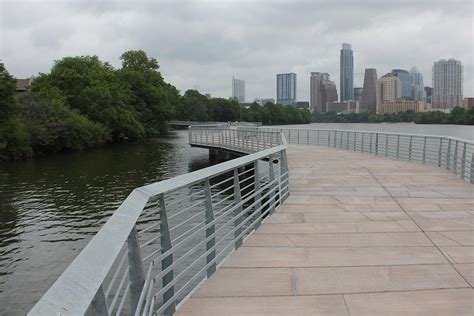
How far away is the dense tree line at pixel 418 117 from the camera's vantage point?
83750 millimetres

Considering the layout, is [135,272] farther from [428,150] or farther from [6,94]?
[6,94]

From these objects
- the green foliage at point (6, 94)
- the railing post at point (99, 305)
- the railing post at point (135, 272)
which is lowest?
the railing post at point (135, 272)

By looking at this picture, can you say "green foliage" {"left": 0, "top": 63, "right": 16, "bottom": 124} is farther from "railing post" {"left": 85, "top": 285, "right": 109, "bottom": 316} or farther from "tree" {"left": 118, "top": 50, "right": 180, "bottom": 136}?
"railing post" {"left": 85, "top": 285, "right": 109, "bottom": 316}

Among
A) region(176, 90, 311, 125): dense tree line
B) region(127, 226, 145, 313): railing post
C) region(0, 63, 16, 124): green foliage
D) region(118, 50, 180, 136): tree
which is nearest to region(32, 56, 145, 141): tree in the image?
region(118, 50, 180, 136): tree

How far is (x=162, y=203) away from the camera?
3.65 metres

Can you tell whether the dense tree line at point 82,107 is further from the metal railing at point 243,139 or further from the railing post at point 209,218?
the railing post at point 209,218

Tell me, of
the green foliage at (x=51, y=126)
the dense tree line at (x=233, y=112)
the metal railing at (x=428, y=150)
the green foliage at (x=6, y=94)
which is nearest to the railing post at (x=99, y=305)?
the metal railing at (x=428, y=150)

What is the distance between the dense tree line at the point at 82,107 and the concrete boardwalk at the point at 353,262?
33972 mm

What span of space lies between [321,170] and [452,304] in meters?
11.6

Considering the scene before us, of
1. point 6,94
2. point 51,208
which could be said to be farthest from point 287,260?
point 6,94

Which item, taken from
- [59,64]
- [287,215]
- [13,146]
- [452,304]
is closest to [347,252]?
[452,304]

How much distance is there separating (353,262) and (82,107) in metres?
55.4

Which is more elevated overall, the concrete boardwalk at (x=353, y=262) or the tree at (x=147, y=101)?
the tree at (x=147, y=101)

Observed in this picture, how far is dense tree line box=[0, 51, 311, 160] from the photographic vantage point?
128 ft
